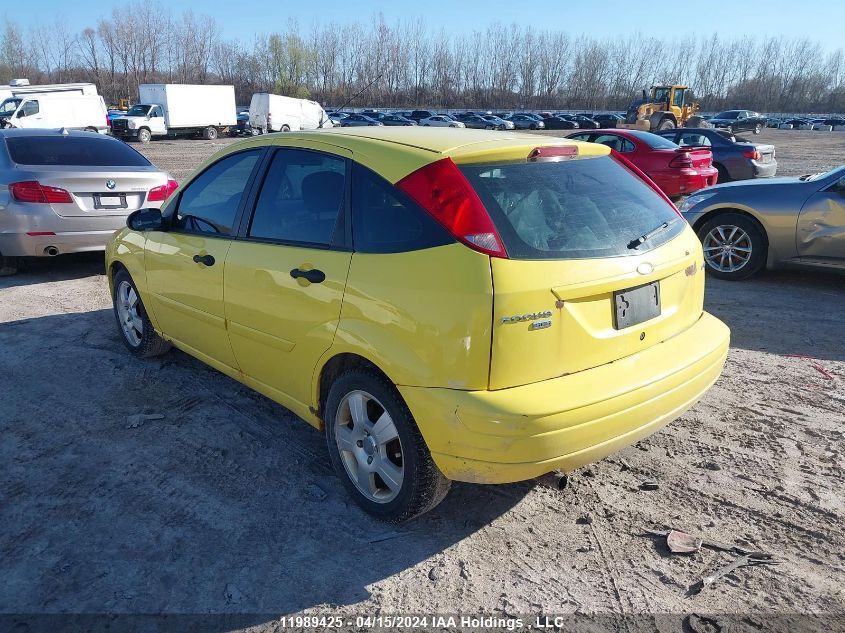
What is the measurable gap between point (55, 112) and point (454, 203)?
33.3 meters

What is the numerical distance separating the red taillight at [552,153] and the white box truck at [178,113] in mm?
38174

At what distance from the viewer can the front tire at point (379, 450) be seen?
271 cm

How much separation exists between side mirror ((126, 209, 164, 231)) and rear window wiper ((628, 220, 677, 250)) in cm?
293

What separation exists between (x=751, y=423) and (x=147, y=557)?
3332 millimetres

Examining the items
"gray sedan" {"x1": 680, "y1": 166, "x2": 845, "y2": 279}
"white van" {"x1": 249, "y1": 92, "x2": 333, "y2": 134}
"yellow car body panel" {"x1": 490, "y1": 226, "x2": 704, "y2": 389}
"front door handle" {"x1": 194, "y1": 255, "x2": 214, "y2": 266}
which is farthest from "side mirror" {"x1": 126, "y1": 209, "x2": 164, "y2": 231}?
"white van" {"x1": 249, "y1": 92, "x2": 333, "y2": 134}

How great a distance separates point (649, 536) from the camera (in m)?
2.86

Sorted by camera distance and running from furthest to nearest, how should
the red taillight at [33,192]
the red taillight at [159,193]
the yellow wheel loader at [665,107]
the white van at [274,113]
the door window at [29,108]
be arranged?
the white van at [274,113] < the yellow wheel loader at [665,107] < the door window at [29,108] < the red taillight at [159,193] < the red taillight at [33,192]

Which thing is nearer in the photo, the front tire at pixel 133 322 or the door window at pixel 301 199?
the door window at pixel 301 199

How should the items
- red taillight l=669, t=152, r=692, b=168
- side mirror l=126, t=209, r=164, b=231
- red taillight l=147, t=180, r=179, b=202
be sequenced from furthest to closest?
red taillight l=669, t=152, r=692, b=168 → red taillight l=147, t=180, r=179, b=202 → side mirror l=126, t=209, r=164, b=231

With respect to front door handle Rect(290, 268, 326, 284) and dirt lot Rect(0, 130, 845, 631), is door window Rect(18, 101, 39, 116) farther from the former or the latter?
front door handle Rect(290, 268, 326, 284)

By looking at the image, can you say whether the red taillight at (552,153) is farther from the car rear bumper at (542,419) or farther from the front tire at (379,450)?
the front tire at (379,450)

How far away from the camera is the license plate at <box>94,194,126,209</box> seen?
703 cm

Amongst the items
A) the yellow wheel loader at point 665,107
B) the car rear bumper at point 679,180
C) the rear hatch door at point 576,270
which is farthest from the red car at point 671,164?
the yellow wheel loader at point 665,107

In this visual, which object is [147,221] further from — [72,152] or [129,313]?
[72,152]
